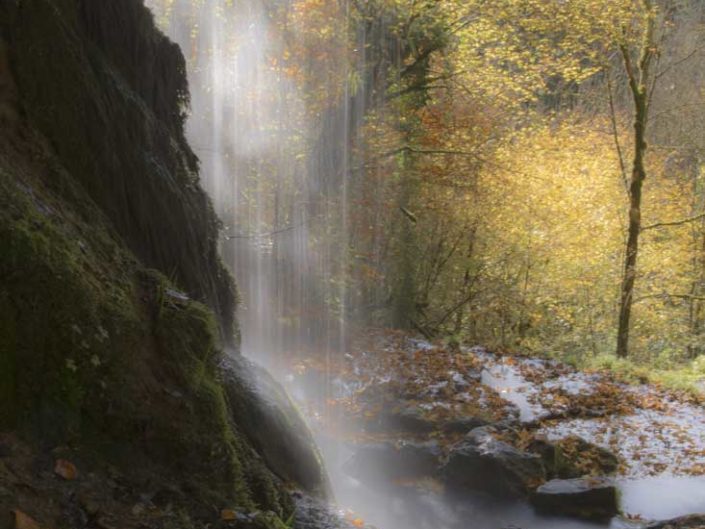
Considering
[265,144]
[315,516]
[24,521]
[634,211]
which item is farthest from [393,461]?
[634,211]

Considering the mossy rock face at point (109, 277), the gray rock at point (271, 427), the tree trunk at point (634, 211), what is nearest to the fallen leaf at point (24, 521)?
the mossy rock face at point (109, 277)

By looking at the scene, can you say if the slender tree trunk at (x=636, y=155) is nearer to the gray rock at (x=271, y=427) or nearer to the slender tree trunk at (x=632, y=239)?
the slender tree trunk at (x=632, y=239)

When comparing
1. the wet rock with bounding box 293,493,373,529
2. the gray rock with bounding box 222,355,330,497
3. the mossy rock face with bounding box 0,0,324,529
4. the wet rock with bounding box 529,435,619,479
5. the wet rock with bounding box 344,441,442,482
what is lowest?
the wet rock with bounding box 344,441,442,482

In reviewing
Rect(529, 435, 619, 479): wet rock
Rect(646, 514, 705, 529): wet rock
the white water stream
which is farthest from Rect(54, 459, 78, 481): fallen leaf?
the white water stream

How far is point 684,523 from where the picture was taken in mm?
8000

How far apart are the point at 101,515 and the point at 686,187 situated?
25.6 meters

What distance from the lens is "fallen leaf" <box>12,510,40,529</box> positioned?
7.86 ft

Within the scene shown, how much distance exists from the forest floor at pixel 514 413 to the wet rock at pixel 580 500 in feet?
0.93

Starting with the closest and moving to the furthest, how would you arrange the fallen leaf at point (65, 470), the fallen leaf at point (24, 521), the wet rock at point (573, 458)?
the fallen leaf at point (24, 521)
the fallen leaf at point (65, 470)
the wet rock at point (573, 458)

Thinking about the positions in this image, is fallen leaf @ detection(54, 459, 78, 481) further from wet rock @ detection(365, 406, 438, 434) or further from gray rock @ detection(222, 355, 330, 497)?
wet rock @ detection(365, 406, 438, 434)

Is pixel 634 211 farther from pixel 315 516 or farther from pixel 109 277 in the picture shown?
pixel 109 277

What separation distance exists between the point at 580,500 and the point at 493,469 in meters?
1.22

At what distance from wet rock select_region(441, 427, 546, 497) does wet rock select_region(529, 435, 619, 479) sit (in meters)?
0.37

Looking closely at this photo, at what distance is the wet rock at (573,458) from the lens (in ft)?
31.6
